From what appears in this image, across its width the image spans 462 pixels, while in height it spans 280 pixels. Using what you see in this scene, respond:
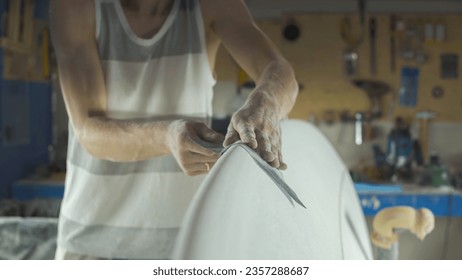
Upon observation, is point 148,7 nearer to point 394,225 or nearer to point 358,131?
point 358,131

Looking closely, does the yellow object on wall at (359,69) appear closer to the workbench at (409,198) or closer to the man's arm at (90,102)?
the workbench at (409,198)

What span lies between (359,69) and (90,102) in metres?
0.44

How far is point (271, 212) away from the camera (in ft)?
1.75

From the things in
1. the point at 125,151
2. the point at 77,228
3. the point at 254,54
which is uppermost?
the point at 254,54

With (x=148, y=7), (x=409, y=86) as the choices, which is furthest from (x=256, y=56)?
(x=409, y=86)

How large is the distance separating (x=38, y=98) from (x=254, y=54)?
0.34m

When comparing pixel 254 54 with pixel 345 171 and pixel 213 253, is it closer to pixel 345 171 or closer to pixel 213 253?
pixel 345 171

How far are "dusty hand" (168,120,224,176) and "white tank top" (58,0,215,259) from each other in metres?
0.04

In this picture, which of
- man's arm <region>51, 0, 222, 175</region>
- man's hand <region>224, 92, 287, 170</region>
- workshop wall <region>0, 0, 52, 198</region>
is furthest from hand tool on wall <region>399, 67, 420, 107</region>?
workshop wall <region>0, 0, 52, 198</region>

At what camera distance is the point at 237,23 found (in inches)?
32.2

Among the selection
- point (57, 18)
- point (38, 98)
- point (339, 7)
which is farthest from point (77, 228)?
point (339, 7)

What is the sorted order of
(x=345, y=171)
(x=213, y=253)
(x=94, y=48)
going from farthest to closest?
(x=345, y=171) < (x=94, y=48) < (x=213, y=253)

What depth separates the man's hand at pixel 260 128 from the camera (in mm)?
613

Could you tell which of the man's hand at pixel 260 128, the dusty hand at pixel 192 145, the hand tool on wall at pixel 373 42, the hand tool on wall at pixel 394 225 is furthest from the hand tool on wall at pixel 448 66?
the dusty hand at pixel 192 145
